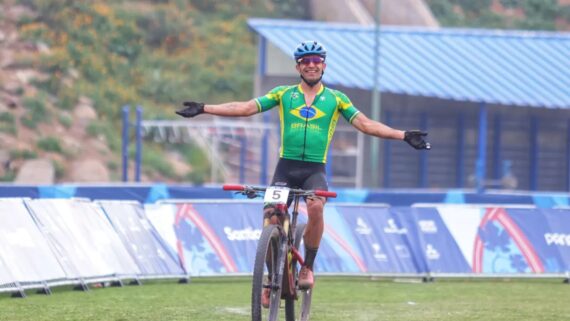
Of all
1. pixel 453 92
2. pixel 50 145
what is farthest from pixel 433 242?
pixel 50 145

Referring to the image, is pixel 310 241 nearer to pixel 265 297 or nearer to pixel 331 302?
pixel 265 297

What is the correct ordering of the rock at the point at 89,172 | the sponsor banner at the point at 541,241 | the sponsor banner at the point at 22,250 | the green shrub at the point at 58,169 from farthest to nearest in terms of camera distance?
→ the green shrub at the point at 58,169
the rock at the point at 89,172
the sponsor banner at the point at 541,241
the sponsor banner at the point at 22,250

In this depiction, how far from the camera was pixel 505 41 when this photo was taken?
41781 millimetres

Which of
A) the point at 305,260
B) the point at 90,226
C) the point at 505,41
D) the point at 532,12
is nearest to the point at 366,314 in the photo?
the point at 305,260

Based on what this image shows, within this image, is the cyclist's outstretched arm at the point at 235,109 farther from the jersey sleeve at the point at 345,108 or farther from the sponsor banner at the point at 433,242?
the sponsor banner at the point at 433,242

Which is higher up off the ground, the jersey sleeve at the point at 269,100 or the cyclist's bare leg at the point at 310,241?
the jersey sleeve at the point at 269,100

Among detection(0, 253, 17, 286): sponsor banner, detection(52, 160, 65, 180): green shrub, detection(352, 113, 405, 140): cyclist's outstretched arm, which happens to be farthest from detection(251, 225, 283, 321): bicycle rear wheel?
detection(52, 160, 65, 180): green shrub

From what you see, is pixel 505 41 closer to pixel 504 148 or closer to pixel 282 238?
pixel 504 148

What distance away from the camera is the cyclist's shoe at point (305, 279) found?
11273 mm

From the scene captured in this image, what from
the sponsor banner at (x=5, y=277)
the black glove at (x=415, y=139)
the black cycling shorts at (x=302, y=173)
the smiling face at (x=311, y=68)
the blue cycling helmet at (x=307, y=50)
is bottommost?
the sponsor banner at (x=5, y=277)

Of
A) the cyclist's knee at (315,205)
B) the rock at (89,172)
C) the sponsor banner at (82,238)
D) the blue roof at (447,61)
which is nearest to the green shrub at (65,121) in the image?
the rock at (89,172)

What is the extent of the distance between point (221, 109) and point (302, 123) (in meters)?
0.67

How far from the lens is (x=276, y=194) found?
1048 cm

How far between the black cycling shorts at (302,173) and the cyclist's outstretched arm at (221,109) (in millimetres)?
484
